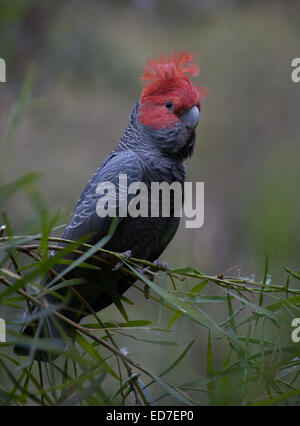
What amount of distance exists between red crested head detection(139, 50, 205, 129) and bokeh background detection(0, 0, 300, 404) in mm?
672

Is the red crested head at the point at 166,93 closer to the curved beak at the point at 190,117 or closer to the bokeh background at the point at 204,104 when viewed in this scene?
the curved beak at the point at 190,117

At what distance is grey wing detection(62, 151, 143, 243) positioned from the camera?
1570mm


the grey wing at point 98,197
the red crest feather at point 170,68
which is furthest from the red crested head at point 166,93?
the grey wing at point 98,197

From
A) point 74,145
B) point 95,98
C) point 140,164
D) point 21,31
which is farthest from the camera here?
point 74,145

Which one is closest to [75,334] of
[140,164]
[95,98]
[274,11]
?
[140,164]

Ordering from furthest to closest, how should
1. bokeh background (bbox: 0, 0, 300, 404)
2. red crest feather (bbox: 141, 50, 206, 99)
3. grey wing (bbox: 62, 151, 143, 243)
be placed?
bokeh background (bbox: 0, 0, 300, 404)
red crest feather (bbox: 141, 50, 206, 99)
grey wing (bbox: 62, 151, 143, 243)

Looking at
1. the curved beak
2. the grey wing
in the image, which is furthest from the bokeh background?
the grey wing

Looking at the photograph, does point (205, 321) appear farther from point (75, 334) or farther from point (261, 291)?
point (75, 334)

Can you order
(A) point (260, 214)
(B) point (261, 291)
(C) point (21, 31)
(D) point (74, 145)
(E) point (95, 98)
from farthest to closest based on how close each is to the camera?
(D) point (74, 145) → (E) point (95, 98) → (C) point (21, 31) → (A) point (260, 214) → (B) point (261, 291)

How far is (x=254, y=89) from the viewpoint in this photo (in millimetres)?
3654

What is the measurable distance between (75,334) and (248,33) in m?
2.98

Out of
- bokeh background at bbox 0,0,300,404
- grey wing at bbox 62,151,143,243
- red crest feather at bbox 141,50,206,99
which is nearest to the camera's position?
grey wing at bbox 62,151,143,243

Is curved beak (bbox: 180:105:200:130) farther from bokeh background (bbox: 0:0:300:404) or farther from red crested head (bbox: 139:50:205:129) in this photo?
bokeh background (bbox: 0:0:300:404)

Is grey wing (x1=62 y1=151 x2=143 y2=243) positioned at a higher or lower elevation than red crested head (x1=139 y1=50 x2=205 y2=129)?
lower
